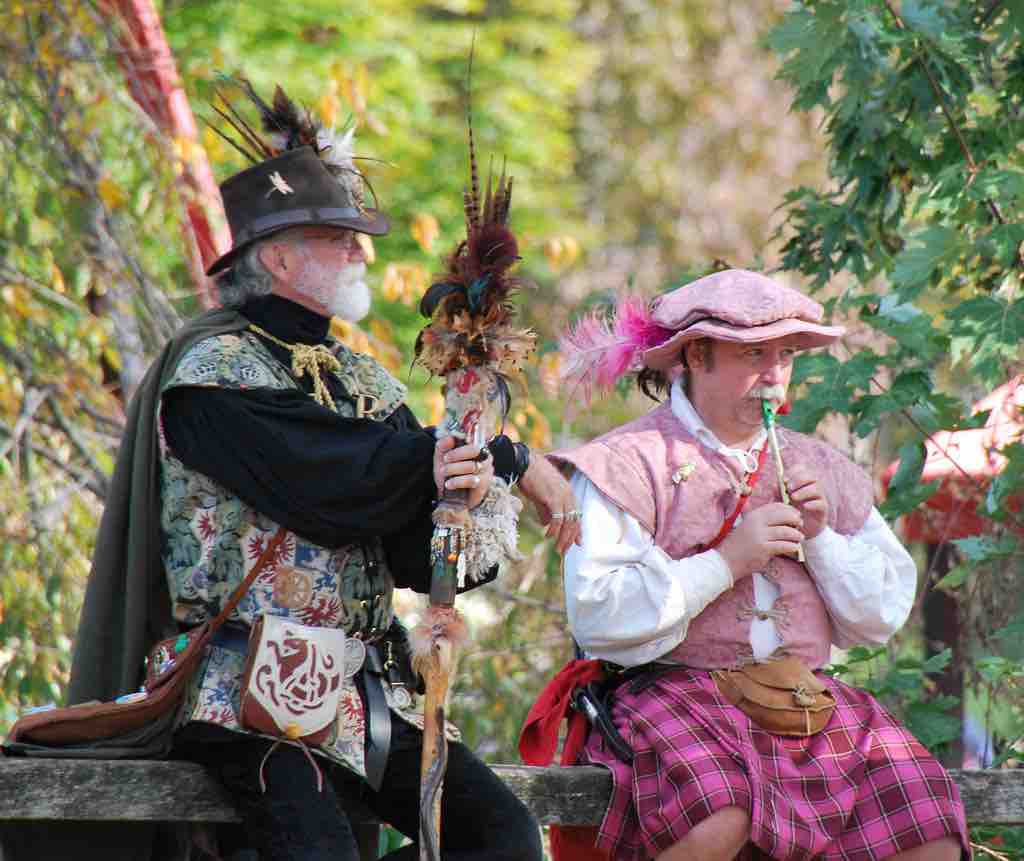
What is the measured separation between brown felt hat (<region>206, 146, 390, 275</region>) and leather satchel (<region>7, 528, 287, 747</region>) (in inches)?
27.1

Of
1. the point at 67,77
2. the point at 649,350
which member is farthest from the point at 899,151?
the point at 67,77

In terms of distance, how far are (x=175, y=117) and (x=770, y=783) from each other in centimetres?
426

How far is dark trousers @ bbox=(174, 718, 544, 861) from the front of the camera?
3402 millimetres

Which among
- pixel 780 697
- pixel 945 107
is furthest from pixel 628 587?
pixel 945 107

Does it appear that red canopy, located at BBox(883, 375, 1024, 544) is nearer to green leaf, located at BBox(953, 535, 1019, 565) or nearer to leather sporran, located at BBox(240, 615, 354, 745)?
green leaf, located at BBox(953, 535, 1019, 565)

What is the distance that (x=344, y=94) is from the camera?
23.6ft

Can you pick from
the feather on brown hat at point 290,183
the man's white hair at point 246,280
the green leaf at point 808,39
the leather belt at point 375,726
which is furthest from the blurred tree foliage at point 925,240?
the man's white hair at point 246,280

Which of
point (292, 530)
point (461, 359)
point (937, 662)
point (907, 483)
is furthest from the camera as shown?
point (907, 483)

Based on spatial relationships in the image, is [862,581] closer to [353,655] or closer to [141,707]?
[353,655]

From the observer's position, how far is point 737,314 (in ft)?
13.6

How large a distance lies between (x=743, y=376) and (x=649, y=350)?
0.87 ft

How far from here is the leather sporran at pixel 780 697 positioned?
13.1 feet

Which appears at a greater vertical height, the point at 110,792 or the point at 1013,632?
the point at 1013,632

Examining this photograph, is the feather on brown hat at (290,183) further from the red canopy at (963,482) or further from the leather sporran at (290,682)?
the red canopy at (963,482)
